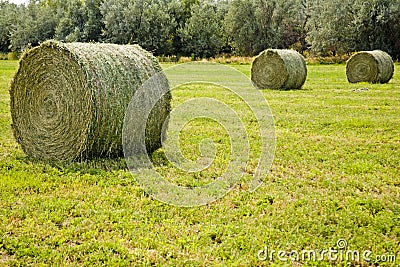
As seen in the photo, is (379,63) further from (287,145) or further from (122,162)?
(122,162)

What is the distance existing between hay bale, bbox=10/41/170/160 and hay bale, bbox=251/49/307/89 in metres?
11.3

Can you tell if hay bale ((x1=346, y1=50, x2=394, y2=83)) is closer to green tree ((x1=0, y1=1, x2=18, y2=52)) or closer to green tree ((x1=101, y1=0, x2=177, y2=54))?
green tree ((x1=101, y1=0, x2=177, y2=54))

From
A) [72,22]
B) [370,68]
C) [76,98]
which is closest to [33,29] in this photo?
[72,22]

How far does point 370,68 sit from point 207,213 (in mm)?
17853

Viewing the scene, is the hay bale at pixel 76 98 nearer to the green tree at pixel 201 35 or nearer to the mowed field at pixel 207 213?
the mowed field at pixel 207 213

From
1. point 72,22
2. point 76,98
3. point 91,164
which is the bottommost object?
point 91,164

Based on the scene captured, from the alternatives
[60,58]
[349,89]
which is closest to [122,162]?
[60,58]

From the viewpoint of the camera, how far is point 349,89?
1945 cm

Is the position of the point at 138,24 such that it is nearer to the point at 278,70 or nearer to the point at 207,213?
the point at 278,70

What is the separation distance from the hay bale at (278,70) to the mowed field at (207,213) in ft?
33.2

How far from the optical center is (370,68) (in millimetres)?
21375

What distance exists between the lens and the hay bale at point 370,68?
Result: 21188mm

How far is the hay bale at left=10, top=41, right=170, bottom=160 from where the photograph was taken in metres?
7.71

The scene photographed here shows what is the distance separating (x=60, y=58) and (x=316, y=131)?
19.4ft
